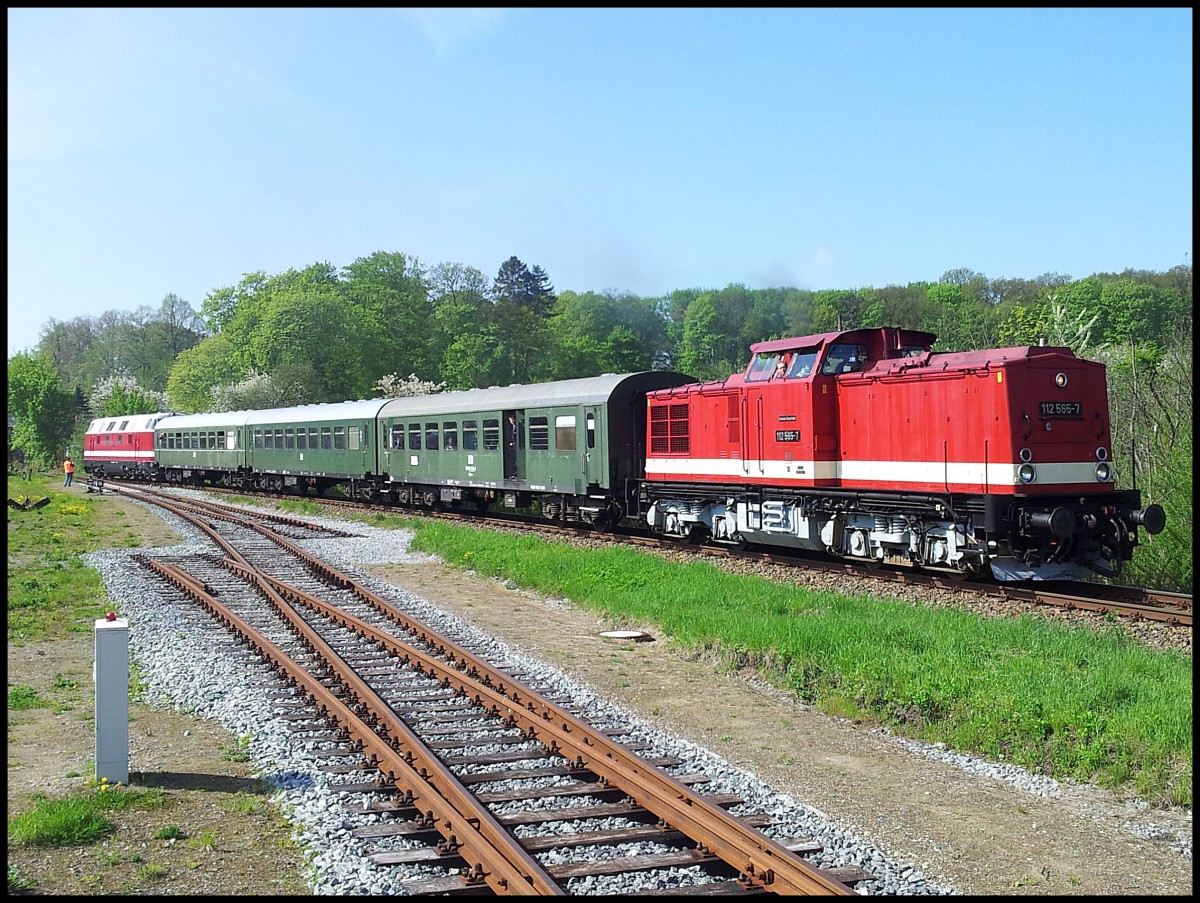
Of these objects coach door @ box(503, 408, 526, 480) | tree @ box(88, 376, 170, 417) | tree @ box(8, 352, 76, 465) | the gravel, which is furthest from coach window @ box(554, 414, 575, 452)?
tree @ box(8, 352, 76, 465)

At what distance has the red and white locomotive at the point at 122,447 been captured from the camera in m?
56.6

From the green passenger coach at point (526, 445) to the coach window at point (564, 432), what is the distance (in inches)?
1.1

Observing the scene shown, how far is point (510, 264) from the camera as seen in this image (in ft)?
413

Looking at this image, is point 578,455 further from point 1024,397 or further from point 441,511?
point 1024,397

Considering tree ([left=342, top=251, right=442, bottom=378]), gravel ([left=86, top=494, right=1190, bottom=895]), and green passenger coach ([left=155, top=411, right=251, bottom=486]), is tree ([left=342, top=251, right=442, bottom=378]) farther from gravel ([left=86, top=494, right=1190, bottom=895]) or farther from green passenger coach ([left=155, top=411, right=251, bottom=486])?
gravel ([left=86, top=494, right=1190, bottom=895])

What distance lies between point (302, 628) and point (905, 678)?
7.76m

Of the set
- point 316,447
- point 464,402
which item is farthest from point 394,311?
point 464,402

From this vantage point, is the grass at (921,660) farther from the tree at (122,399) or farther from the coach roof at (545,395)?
the tree at (122,399)

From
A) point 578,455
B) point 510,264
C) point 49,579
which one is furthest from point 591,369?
point 49,579

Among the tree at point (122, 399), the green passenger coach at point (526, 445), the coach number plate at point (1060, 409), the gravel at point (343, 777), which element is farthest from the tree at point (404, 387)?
the coach number plate at point (1060, 409)

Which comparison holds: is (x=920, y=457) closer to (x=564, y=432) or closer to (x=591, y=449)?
(x=591, y=449)

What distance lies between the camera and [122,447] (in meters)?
60.1

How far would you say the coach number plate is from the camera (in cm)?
1420

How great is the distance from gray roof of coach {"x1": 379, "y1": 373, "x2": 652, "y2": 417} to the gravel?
29.1 feet
